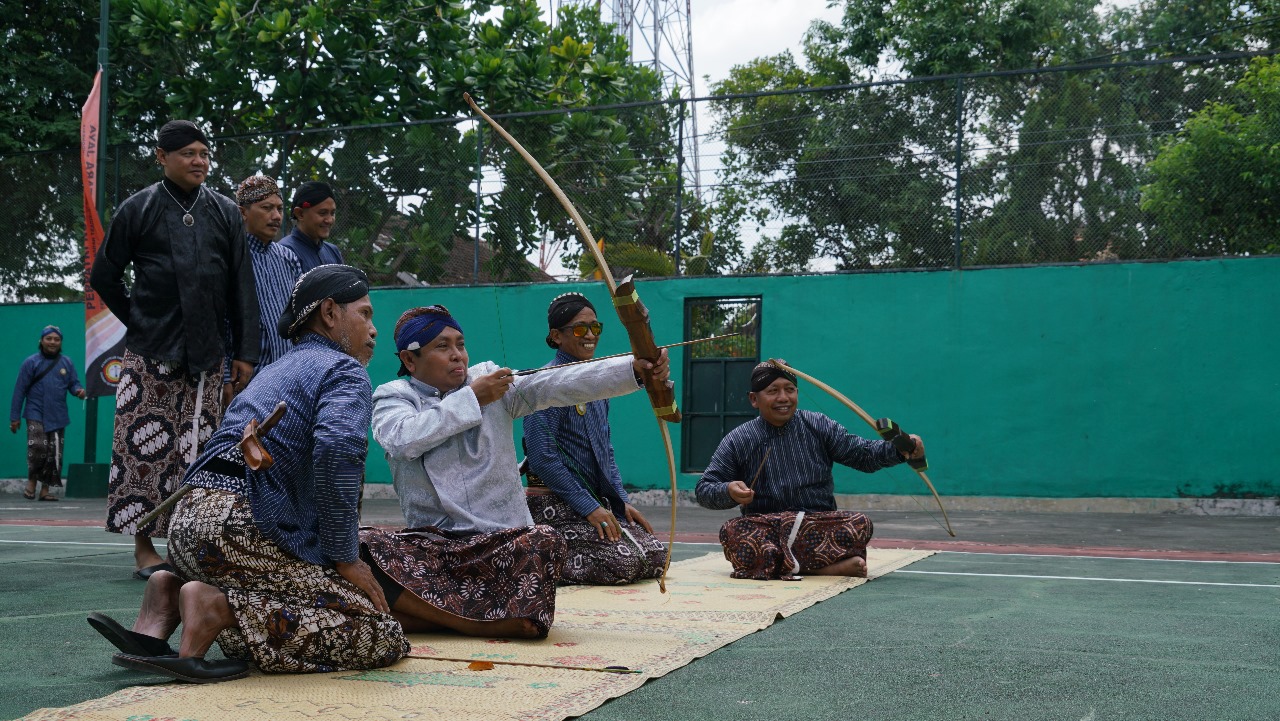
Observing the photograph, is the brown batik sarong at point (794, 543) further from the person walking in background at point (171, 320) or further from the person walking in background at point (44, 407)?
the person walking in background at point (44, 407)

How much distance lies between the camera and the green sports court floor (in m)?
2.88

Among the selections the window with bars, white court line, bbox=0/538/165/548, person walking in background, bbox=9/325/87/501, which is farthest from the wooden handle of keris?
person walking in background, bbox=9/325/87/501

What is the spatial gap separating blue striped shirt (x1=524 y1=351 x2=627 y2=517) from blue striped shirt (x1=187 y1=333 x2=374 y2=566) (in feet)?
6.28

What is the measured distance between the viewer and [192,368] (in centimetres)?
475

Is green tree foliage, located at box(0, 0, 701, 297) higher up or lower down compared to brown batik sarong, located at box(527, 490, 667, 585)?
higher up


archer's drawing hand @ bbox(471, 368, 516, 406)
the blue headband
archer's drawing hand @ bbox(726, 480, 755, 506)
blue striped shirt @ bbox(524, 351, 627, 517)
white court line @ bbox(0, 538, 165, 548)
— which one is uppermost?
the blue headband

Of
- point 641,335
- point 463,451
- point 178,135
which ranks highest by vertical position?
point 178,135

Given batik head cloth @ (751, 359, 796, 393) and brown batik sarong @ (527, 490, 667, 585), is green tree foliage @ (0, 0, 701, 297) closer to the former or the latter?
batik head cloth @ (751, 359, 796, 393)

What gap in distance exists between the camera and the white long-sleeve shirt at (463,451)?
369 cm

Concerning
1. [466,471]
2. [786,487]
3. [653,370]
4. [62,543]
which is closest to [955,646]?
[653,370]

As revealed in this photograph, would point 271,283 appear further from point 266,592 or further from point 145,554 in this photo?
point 266,592

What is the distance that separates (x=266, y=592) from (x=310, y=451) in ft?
1.19

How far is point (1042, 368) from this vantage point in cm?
1105

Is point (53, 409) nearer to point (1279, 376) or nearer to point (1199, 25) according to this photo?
point (1279, 376)
